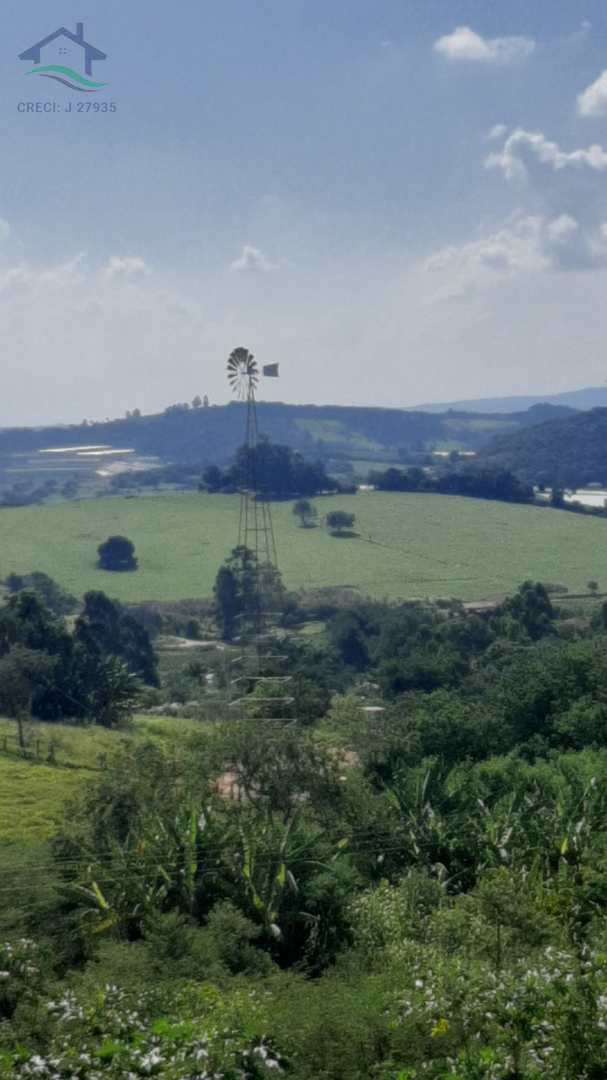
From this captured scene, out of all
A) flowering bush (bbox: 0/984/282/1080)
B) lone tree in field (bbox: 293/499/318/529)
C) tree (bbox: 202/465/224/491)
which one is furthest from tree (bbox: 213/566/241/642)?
flowering bush (bbox: 0/984/282/1080)

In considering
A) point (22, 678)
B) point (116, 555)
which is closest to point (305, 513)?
point (116, 555)

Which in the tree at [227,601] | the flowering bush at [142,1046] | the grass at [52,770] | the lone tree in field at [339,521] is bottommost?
the tree at [227,601]

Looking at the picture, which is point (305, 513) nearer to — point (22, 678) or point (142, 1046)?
point (22, 678)

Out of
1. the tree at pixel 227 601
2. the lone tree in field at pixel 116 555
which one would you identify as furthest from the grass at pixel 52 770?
the lone tree in field at pixel 116 555

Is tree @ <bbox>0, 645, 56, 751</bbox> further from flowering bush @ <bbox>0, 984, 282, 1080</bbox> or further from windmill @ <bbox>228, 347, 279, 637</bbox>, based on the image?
flowering bush @ <bbox>0, 984, 282, 1080</bbox>

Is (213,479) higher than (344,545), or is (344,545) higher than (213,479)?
(213,479)

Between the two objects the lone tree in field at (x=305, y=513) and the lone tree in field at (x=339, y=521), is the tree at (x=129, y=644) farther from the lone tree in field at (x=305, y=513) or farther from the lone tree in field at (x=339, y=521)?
the lone tree in field at (x=305, y=513)

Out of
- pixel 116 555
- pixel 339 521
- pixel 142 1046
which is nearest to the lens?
pixel 142 1046
